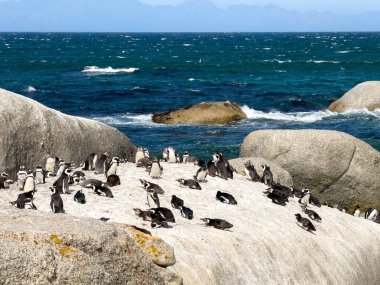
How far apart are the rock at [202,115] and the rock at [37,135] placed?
63.3 ft

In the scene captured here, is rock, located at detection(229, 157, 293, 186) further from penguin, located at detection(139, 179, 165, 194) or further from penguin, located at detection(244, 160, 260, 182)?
penguin, located at detection(139, 179, 165, 194)

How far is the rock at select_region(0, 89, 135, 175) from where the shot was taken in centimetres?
1922

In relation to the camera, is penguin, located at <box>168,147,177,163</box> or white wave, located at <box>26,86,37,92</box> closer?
penguin, located at <box>168,147,177,163</box>

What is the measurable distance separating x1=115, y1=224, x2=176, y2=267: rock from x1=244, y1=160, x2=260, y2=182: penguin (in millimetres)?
12942

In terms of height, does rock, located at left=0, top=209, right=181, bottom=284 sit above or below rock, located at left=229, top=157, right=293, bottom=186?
above

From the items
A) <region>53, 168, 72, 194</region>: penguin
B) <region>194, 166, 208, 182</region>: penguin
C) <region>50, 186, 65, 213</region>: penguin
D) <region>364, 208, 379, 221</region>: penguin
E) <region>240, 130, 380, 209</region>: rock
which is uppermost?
<region>50, 186, 65, 213</region>: penguin

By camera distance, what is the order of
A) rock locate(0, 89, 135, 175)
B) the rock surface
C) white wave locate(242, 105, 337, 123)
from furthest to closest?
white wave locate(242, 105, 337, 123), rock locate(0, 89, 135, 175), the rock surface

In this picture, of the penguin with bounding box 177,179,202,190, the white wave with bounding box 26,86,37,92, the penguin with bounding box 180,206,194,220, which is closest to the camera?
the penguin with bounding box 180,206,194,220

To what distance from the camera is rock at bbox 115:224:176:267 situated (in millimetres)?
9281

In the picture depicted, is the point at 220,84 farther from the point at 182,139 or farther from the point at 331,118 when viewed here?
the point at 182,139

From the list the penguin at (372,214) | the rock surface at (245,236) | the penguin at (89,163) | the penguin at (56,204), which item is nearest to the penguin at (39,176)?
the rock surface at (245,236)

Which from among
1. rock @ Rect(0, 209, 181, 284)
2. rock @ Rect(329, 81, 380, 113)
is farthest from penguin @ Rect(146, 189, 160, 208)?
rock @ Rect(329, 81, 380, 113)

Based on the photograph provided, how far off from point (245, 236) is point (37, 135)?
28.7 ft

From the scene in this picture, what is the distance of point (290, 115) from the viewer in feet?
160
